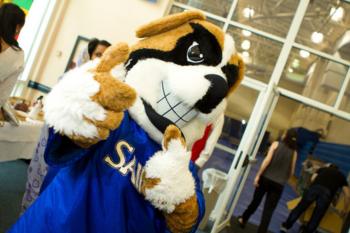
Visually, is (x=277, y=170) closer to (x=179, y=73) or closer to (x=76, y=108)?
(x=179, y=73)

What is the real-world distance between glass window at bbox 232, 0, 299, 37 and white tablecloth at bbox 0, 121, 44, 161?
2792 millimetres

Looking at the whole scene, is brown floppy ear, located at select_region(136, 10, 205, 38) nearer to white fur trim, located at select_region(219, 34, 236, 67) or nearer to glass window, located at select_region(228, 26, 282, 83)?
white fur trim, located at select_region(219, 34, 236, 67)

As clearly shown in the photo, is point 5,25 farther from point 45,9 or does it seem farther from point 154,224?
point 45,9

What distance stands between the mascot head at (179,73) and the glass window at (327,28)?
3.82 m

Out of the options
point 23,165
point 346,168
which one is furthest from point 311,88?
point 346,168

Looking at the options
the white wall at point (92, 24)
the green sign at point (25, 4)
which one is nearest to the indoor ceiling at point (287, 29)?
the white wall at point (92, 24)

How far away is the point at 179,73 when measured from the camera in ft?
3.08

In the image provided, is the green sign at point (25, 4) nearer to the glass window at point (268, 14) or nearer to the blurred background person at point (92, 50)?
the blurred background person at point (92, 50)

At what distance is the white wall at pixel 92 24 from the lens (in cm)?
440

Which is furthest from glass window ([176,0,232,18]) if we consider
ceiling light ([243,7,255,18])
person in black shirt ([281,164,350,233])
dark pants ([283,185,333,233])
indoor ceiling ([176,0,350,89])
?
dark pants ([283,185,333,233])

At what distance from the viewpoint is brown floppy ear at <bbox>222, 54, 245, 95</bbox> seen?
105cm

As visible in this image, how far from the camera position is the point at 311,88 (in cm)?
451

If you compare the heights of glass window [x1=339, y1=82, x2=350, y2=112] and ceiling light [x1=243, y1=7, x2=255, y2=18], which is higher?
ceiling light [x1=243, y1=7, x2=255, y2=18]

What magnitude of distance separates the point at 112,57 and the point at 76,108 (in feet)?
0.48
